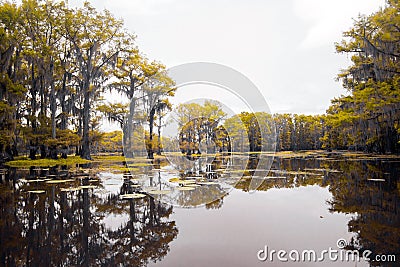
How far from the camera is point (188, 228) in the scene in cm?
443

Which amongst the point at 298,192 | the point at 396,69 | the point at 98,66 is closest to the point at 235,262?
the point at 298,192

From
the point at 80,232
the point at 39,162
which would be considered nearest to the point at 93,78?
the point at 39,162

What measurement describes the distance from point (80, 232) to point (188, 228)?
1.69m

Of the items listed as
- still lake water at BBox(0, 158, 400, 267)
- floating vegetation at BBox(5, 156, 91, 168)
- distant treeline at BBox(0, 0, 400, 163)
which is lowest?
still lake water at BBox(0, 158, 400, 267)

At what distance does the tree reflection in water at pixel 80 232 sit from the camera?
3.18m

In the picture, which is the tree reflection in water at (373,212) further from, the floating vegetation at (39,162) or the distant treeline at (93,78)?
the floating vegetation at (39,162)

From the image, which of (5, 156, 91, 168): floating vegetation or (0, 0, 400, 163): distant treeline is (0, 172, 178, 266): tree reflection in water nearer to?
(5, 156, 91, 168): floating vegetation

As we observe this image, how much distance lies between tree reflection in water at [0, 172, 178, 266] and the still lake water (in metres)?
0.01

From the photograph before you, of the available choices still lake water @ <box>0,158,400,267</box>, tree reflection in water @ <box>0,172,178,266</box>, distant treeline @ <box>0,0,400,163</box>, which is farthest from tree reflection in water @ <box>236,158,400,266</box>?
distant treeline @ <box>0,0,400,163</box>

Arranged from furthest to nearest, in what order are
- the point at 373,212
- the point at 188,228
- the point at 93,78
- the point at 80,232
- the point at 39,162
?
the point at 93,78
the point at 39,162
the point at 373,212
the point at 188,228
the point at 80,232

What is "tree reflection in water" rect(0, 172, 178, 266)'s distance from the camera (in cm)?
318

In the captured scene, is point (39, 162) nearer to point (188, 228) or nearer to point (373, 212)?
point (188, 228)

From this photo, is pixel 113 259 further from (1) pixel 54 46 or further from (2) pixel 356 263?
(1) pixel 54 46

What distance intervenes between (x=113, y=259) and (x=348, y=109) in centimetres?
2439
